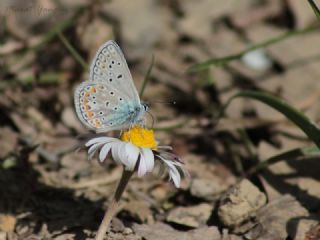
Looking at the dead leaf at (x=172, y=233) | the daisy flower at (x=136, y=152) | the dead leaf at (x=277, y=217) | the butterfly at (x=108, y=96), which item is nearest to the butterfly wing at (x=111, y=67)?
the butterfly at (x=108, y=96)

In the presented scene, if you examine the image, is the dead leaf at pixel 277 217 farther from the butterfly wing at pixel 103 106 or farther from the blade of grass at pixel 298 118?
the butterfly wing at pixel 103 106

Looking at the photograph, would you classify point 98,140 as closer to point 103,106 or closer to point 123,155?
point 123,155

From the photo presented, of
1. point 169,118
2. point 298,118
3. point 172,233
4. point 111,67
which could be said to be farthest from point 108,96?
point 169,118

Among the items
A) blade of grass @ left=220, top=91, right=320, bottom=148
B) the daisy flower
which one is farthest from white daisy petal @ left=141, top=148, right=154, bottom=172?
blade of grass @ left=220, top=91, right=320, bottom=148

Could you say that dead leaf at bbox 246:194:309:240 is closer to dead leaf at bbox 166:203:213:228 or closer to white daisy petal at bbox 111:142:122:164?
dead leaf at bbox 166:203:213:228

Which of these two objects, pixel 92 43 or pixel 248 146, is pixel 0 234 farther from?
pixel 92 43

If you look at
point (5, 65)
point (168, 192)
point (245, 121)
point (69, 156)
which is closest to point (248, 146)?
point (245, 121)
